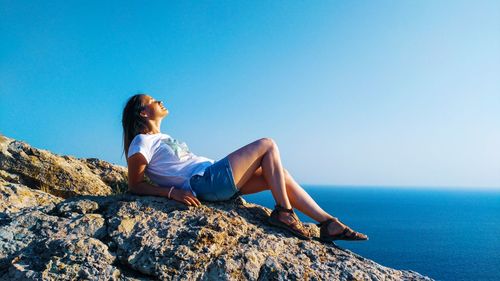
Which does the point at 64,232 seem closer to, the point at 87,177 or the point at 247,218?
the point at 247,218

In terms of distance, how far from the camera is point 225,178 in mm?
4816

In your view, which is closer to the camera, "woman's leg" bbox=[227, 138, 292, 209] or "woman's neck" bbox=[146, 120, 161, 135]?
"woman's leg" bbox=[227, 138, 292, 209]

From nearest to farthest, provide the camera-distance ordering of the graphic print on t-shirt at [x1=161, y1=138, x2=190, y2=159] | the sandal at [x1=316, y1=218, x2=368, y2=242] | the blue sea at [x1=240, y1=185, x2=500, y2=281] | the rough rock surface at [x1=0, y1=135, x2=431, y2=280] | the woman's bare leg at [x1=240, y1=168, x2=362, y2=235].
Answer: the rough rock surface at [x1=0, y1=135, x2=431, y2=280]
the sandal at [x1=316, y1=218, x2=368, y2=242]
the woman's bare leg at [x1=240, y1=168, x2=362, y2=235]
the graphic print on t-shirt at [x1=161, y1=138, x2=190, y2=159]
the blue sea at [x1=240, y1=185, x2=500, y2=281]

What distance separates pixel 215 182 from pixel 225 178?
0.45 feet

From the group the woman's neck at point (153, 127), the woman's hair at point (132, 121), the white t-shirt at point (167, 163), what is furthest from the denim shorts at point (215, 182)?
the woman's hair at point (132, 121)

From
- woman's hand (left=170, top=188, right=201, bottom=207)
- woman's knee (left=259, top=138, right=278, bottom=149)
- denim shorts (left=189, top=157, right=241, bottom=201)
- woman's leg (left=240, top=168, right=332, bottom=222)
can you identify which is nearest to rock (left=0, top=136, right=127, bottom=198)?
woman's hand (left=170, top=188, right=201, bottom=207)

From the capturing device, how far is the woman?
4.70m

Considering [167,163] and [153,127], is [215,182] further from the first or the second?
[153,127]

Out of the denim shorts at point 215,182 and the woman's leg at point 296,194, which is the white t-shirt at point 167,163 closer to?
the denim shorts at point 215,182

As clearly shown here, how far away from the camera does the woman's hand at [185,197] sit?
4.63 metres

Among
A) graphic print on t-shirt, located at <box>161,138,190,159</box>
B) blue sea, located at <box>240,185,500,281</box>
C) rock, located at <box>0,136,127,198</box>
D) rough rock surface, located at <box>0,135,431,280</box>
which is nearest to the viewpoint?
rough rock surface, located at <box>0,135,431,280</box>

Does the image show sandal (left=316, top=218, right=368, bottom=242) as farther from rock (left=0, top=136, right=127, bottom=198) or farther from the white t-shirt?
rock (left=0, top=136, right=127, bottom=198)

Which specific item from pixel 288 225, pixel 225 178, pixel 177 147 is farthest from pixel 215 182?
pixel 288 225

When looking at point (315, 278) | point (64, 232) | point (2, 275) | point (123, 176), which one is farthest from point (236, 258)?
point (123, 176)
